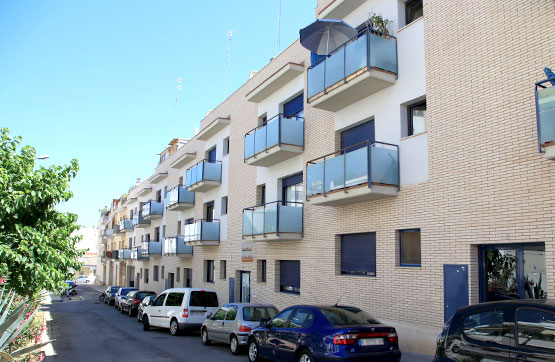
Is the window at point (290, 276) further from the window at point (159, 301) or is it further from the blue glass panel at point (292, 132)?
the window at point (159, 301)

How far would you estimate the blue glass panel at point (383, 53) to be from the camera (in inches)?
497

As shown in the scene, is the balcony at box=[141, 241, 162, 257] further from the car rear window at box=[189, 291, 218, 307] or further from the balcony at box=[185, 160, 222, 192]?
the car rear window at box=[189, 291, 218, 307]

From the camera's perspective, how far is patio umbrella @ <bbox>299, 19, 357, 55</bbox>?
1426 cm

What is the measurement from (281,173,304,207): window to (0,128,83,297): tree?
8.99 metres

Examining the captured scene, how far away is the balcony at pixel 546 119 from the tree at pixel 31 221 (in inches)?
353

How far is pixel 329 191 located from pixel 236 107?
11.9m

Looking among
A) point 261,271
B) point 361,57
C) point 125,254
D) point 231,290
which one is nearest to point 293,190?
point 261,271

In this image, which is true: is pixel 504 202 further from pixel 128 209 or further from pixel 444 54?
pixel 128 209

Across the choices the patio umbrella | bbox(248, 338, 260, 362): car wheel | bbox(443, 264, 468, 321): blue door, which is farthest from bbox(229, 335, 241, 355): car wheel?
the patio umbrella

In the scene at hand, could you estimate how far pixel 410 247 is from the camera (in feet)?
39.9

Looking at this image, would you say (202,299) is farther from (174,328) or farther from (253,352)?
(253,352)

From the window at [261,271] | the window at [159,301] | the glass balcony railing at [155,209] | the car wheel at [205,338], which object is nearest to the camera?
the car wheel at [205,338]

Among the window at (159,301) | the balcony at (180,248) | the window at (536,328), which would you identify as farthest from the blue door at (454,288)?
the balcony at (180,248)

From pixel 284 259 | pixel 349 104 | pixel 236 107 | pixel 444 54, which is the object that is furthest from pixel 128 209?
pixel 444 54
